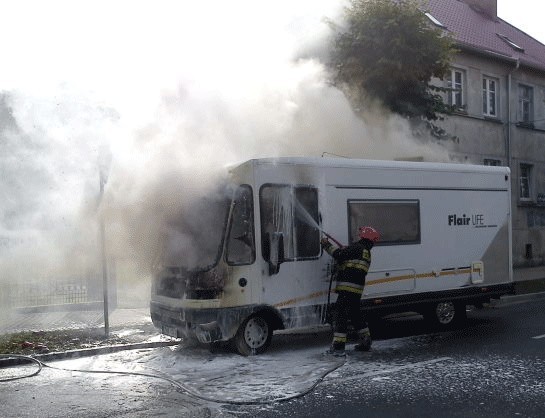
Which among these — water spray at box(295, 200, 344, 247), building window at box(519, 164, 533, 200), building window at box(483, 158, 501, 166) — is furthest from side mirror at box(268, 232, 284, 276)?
building window at box(519, 164, 533, 200)

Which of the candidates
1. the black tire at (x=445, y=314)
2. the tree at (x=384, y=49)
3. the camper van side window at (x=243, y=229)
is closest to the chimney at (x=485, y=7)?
the tree at (x=384, y=49)

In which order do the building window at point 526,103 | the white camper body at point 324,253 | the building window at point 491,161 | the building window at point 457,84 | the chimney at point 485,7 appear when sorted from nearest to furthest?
the white camper body at point 324,253, the building window at point 457,84, the building window at point 491,161, the building window at point 526,103, the chimney at point 485,7

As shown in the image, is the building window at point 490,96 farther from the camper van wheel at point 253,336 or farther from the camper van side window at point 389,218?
the camper van wheel at point 253,336

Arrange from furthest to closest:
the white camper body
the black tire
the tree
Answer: the tree → the black tire → the white camper body

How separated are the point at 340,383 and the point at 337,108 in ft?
18.6

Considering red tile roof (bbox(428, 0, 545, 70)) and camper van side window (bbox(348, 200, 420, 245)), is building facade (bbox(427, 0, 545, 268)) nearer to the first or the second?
red tile roof (bbox(428, 0, 545, 70))

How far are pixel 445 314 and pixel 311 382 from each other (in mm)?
4205

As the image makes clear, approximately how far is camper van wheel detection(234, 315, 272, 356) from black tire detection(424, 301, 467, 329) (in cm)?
294

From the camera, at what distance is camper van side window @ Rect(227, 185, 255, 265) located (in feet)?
26.3

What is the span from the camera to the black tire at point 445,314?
10.2 meters

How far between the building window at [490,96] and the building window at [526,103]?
69.1 inches

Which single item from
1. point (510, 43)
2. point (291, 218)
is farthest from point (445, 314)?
point (510, 43)

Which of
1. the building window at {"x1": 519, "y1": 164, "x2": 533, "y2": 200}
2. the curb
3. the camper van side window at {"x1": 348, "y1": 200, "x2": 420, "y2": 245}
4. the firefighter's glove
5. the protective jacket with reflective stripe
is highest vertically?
the building window at {"x1": 519, "y1": 164, "x2": 533, "y2": 200}

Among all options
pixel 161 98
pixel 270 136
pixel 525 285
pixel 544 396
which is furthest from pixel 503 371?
pixel 525 285
